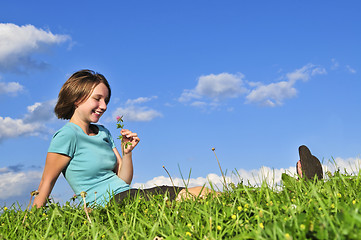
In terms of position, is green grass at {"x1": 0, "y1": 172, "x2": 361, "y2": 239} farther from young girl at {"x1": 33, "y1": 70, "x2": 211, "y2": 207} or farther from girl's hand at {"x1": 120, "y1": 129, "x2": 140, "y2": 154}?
girl's hand at {"x1": 120, "y1": 129, "x2": 140, "y2": 154}

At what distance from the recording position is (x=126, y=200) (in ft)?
14.3

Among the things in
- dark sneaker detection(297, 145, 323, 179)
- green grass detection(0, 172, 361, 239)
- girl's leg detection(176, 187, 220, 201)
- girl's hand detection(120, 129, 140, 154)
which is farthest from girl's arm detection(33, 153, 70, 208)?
dark sneaker detection(297, 145, 323, 179)

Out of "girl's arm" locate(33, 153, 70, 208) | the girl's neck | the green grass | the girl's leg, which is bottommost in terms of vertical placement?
the green grass

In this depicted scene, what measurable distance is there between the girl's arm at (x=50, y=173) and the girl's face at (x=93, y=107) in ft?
2.54

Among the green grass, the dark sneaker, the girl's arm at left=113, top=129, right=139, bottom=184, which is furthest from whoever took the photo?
the girl's arm at left=113, top=129, right=139, bottom=184

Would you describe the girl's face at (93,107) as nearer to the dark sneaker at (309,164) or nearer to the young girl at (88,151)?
the young girl at (88,151)

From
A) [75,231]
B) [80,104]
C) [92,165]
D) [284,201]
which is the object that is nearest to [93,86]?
[80,104]

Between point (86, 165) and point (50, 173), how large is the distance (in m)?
0.54

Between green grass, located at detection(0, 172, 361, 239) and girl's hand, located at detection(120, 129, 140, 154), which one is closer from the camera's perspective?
green grass, located at detection(0, 172, 361, 239)

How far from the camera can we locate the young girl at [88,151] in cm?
534

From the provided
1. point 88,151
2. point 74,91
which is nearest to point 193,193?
point 88,151

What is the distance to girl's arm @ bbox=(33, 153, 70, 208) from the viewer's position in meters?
5.06

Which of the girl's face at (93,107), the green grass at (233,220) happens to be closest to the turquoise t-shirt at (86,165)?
the girl's face at (93,107)

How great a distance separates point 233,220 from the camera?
278 centimetres
